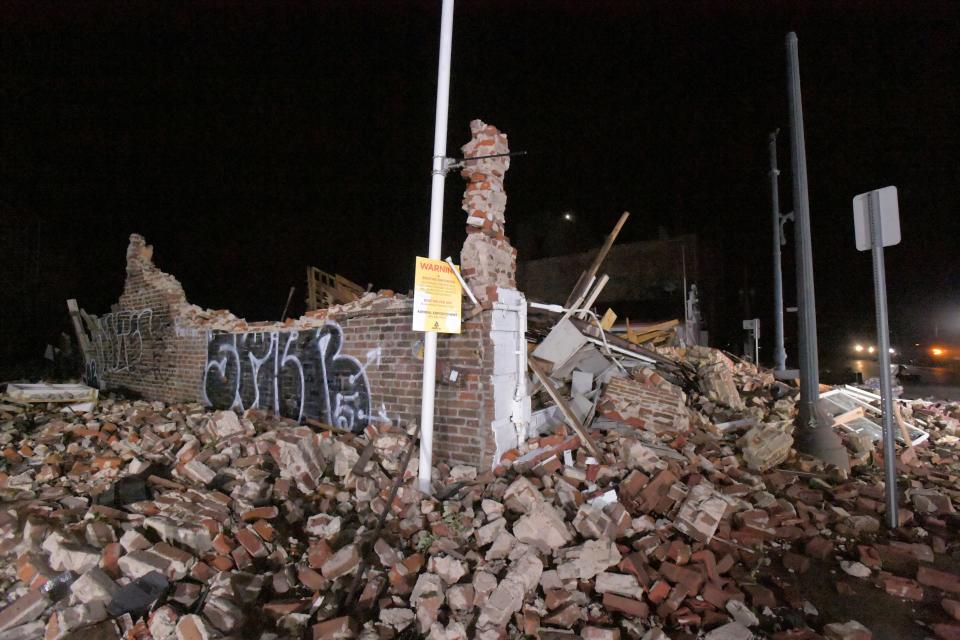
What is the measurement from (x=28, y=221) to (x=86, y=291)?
3.52 meters

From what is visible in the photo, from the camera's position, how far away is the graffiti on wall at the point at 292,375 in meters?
5.09

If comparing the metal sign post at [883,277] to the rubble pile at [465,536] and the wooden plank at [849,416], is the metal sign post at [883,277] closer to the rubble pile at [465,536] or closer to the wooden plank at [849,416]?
the rubble pile at [465,536]

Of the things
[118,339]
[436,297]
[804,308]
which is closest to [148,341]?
[118,339]

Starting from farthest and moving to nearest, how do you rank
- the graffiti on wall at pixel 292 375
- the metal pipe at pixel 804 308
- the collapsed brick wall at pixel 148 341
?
the collapsed brick wall at pixel 148 341, the graffiti on wall at pixel 292 375, the metal pipe at pixel 804 308

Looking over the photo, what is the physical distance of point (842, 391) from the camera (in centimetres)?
692

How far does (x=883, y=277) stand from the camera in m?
3.75

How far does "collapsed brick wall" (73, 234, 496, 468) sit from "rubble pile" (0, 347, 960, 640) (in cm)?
38

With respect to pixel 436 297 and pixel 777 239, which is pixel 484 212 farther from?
pixel 777 239

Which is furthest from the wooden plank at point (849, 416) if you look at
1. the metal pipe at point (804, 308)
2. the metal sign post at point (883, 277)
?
the metal sign post at point (883, 277)

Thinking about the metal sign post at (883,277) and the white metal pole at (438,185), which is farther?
the white metal pole at (438,185)

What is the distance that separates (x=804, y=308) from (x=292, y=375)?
6396mm

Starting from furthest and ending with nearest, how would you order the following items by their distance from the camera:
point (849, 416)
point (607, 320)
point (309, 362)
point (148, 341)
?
point (148, 341) < point (607, 320) < point (849, 416) < point (309, 362)

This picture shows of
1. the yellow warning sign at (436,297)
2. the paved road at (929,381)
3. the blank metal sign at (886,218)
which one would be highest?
the blank metal sign at (886,218)

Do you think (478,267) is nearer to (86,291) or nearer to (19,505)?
(19,505)
